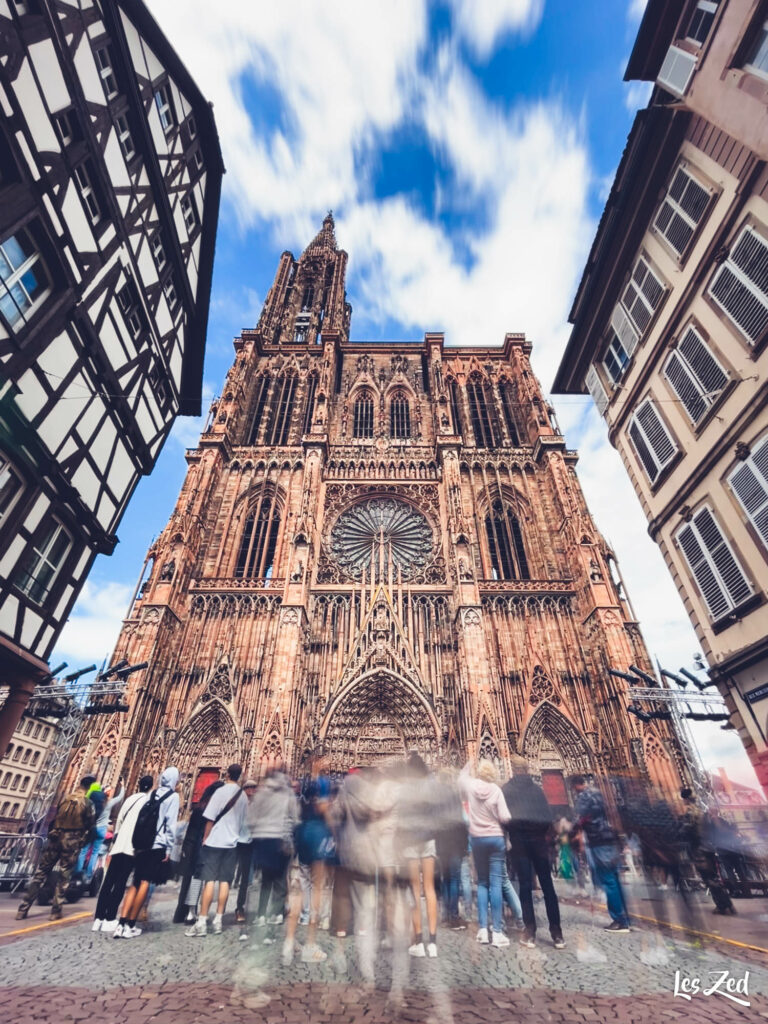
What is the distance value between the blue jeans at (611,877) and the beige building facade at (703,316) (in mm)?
3330

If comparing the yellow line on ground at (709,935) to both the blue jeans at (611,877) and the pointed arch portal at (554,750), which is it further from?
the pointed arch portal at (554,750)

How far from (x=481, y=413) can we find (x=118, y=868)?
88.2ft

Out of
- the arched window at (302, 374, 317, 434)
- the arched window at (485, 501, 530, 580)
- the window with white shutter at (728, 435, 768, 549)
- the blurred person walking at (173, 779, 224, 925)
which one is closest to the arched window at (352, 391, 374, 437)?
the arched window at (302, 374, 317, 434)

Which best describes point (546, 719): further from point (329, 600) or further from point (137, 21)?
point (137, 21)

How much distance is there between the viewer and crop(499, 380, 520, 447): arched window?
2688cm

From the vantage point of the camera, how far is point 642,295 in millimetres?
10039

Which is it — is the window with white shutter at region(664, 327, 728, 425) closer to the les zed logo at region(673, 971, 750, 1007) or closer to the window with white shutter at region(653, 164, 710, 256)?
the window with white shutter at region(653, 164, 710, 256)

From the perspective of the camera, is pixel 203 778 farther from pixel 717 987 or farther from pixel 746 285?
pixel 746 285

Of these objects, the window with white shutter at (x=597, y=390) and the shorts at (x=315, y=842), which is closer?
the shorts at (x=315, y=842)

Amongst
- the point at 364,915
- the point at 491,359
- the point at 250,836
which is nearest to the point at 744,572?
the point at 364,915

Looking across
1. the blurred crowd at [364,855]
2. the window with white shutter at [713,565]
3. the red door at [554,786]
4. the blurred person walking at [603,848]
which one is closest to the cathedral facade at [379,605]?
the red door at [554,786]

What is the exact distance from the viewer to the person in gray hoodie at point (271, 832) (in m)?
5.05

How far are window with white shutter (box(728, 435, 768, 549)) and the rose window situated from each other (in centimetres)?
1504

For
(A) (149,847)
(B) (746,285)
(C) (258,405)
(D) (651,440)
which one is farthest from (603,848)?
(C) (258,405)
